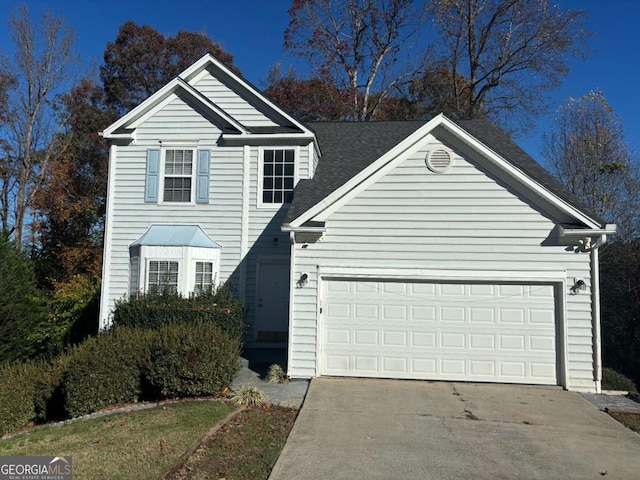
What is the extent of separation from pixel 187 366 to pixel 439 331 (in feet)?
16.3

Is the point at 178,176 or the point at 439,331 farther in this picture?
the point at 178,176

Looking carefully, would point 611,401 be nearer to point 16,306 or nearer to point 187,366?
point 187,366

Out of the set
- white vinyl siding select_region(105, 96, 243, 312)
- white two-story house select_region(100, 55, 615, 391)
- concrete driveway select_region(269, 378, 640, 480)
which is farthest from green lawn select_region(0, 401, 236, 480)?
white vinyl siding select_region(105, 96, 243, 312)

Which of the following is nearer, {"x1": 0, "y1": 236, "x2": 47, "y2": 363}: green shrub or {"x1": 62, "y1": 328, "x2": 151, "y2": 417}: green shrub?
{"x1": 62, "y1": 328, "x2": 151, "y2": 417}: green shrub

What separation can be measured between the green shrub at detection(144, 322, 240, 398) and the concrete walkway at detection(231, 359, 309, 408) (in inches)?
32.7

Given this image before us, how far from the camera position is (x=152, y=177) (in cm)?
1346

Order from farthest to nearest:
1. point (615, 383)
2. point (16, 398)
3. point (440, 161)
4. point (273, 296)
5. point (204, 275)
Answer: point (273, 296) → point (204, 275) → point (615, 383) → point (440, 161) → point (16, 398)

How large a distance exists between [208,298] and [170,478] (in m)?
6.46

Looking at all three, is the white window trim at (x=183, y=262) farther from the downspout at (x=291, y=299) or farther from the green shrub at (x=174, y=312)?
the downspout at (x=291, y=299)

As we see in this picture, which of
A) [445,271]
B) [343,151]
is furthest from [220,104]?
[445,271]

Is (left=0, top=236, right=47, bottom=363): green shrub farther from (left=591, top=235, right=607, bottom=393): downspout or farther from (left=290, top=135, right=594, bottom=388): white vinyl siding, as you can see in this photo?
(left=591, top=235, right=607, bottom=393): downspout

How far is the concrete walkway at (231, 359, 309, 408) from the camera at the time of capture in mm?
8125

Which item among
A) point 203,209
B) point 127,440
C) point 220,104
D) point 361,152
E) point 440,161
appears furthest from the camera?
point 361,152

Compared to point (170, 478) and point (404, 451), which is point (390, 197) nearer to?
point (404, 451)
